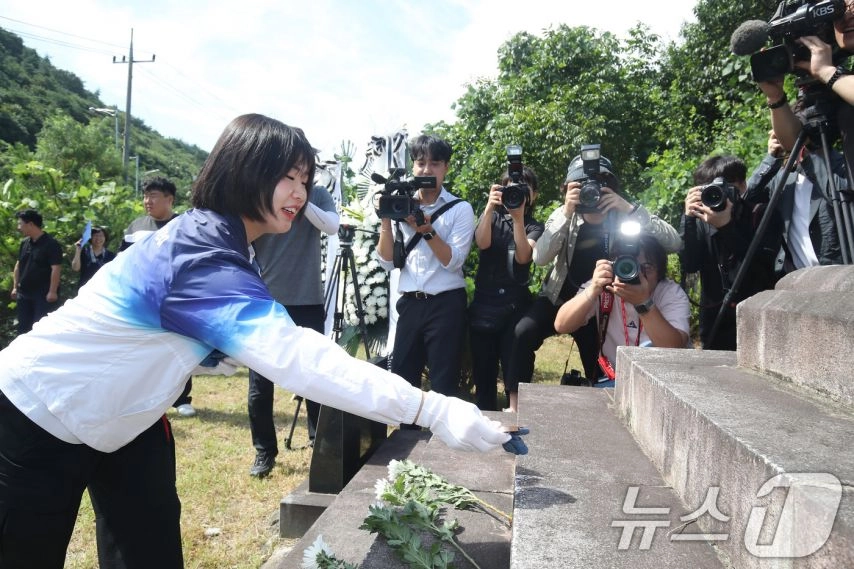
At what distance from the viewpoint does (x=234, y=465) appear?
4.41 m

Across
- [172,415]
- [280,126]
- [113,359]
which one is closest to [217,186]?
[280,126]

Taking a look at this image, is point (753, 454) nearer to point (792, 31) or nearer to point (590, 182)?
point (792, 31)

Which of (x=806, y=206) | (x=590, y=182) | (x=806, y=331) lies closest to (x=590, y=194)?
(x=590, y=182)

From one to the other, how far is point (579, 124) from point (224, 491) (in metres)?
13.0

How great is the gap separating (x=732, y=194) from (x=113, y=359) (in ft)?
9.30

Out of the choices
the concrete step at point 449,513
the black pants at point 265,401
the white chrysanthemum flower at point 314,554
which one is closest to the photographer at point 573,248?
the concrete step at point 449,513

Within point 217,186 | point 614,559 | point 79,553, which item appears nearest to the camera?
point 614,559

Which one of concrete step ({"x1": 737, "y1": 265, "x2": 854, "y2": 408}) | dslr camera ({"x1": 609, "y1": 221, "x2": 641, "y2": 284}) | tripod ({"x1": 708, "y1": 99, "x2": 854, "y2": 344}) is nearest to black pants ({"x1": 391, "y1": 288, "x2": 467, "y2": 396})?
dslr camera ({"x1": 609, "y1": 221, "x2": 641, "y2": 284})

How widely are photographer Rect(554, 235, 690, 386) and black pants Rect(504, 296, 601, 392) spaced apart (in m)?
0.18

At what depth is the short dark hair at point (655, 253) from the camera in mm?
3295

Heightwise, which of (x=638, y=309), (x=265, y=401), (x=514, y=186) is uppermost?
(x=514, y=186)

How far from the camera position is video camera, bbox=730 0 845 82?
2.52 meters

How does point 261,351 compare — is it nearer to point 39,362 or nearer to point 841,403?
point 39,362

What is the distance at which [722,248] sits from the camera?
10.7 feet
